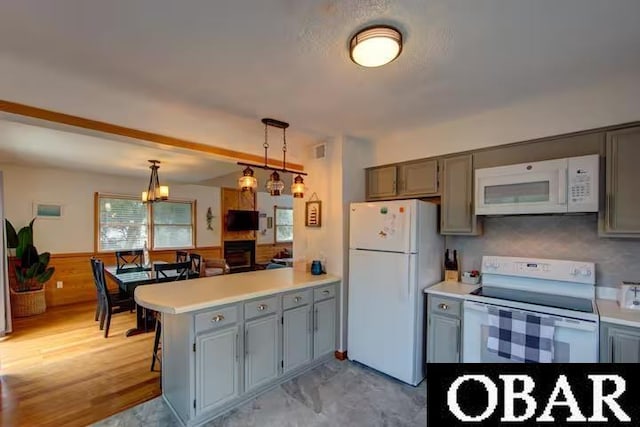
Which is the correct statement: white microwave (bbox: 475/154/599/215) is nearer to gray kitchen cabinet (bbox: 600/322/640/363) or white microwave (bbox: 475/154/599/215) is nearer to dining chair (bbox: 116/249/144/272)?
gray kitchen cabinet (bbox: 600/322/640/363)

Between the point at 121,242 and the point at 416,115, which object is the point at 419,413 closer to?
the point at 416,115

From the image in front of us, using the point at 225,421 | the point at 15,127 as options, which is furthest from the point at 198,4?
the point at 15,127

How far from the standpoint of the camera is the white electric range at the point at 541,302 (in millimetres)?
1903

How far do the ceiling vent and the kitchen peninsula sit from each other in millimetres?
1338

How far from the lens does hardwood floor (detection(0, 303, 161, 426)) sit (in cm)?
226

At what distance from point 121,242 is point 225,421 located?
4.98m

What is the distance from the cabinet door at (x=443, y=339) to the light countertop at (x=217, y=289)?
998 millimetres

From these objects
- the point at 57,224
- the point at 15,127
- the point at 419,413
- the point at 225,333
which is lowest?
the point at 419,413

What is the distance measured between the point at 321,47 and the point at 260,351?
2.21 m

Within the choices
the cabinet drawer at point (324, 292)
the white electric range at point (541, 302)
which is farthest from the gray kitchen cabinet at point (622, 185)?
the cabinet drawer at point (324, 292)

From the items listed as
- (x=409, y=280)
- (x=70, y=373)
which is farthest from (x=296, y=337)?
(x=70, y=373)

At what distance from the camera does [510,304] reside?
2135 mm

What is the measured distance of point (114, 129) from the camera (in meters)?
2.41

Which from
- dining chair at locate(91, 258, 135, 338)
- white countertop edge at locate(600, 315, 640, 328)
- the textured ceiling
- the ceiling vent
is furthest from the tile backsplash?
dining chair at locate(91, 258, 135, 338)
